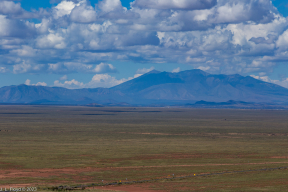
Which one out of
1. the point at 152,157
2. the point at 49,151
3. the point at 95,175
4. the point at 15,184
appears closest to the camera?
the point at 15,184

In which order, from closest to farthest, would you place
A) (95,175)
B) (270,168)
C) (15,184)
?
1. (15,184)
2. (95,175)
3. (270,168)

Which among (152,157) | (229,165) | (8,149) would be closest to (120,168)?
(152,157)

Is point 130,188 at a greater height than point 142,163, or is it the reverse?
point 142,163

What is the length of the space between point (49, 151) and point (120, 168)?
22089 mm

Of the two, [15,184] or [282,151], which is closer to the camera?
[15,184]

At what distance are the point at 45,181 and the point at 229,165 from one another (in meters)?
28.7

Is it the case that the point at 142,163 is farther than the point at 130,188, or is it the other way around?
the point at 142,163

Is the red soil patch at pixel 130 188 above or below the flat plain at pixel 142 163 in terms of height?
below

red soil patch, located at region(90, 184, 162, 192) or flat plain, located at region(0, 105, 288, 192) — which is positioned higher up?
flat plain, located at region(0, 105, 288, 192)

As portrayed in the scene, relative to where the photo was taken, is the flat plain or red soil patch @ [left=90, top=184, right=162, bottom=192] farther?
the flat plain

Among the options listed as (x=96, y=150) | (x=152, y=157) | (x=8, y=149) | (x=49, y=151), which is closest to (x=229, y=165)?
(x=152, y=157)

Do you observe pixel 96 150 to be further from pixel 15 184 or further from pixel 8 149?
pixel 15 184

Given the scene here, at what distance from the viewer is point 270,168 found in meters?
63.5

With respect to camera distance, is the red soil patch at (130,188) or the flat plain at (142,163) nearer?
the red soil patch at (130,188)
